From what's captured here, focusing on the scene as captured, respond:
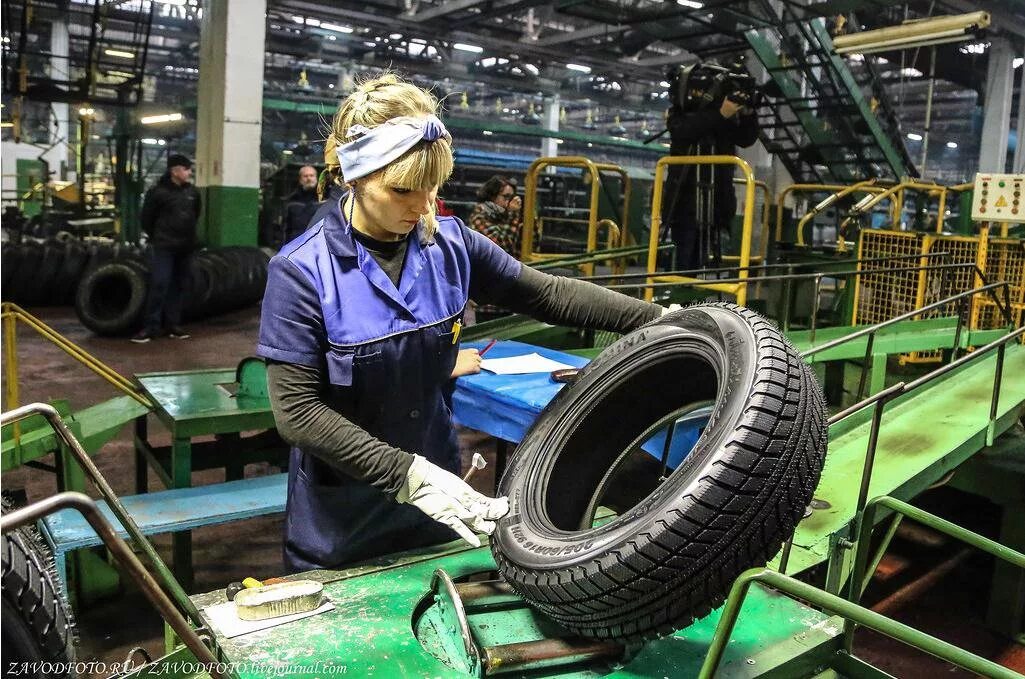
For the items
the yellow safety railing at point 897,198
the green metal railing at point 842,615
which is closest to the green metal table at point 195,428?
the green metal railing at point 842,615

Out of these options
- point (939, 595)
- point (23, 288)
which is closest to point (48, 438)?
point (939, 595)

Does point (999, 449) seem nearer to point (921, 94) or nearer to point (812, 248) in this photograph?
point (812, 248)

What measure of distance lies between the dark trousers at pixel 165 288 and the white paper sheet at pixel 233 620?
22.5ft

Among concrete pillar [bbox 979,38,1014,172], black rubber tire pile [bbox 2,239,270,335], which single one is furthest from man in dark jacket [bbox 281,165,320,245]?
concrete pillar [bbox 979,38,1014,172]

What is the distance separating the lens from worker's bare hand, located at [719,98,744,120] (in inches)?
219

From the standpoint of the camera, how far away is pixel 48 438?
332 centimetres

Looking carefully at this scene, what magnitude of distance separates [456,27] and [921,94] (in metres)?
10.4

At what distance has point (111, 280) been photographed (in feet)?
27.6

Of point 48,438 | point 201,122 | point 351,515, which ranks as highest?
point 201,122

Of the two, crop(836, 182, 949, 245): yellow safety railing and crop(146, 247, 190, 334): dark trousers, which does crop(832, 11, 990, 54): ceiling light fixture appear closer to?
crop(836, 182, 949, 245): yellow safety railing

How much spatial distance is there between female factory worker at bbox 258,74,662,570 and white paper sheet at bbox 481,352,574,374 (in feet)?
3.78

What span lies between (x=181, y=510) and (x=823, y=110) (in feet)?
36.5

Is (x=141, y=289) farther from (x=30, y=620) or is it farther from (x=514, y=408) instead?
(x=30, y=620)

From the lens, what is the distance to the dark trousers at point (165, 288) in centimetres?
782
